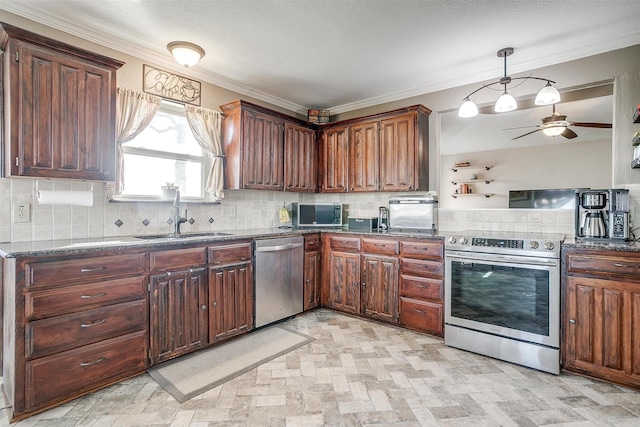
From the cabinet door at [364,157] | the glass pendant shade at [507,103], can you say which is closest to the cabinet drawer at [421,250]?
the cabinet door at [364,157]

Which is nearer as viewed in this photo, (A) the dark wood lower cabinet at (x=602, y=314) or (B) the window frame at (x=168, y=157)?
(A) the dark wood lower cabinet at (x=602, y=314)

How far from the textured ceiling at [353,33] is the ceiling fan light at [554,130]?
62 cm

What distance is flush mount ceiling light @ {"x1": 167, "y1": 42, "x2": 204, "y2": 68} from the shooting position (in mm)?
2770

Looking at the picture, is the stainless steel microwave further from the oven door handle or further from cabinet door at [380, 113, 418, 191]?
the oven door handle

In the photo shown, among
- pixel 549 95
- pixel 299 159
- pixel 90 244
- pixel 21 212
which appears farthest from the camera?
pixel 299 159

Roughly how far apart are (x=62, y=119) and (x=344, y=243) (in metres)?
2.73

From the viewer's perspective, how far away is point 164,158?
10.5 ft

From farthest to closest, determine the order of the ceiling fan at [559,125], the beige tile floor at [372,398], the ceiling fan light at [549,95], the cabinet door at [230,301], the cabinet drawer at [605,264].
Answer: the ceiling fan at [559,125] < the cabinet door at [230,301] < the ceiling fan light at [549,95] < the cabinet drawer at [605,264] < the beige tile floor at [372,398]

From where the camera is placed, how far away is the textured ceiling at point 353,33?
91.4 inches

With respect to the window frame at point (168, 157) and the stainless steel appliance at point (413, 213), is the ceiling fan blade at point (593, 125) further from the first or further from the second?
the window frame at point (168, 157)

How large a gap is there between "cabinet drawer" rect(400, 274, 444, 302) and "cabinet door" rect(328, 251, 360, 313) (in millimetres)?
548

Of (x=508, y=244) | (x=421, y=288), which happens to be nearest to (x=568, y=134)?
(x=508, y=244)

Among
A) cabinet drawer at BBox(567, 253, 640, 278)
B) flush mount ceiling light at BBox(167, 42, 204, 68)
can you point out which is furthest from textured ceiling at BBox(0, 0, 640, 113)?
cabinet drawer at BBox(567, 253, 640, 278)

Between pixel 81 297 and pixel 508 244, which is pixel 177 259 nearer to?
pixel 81 297
